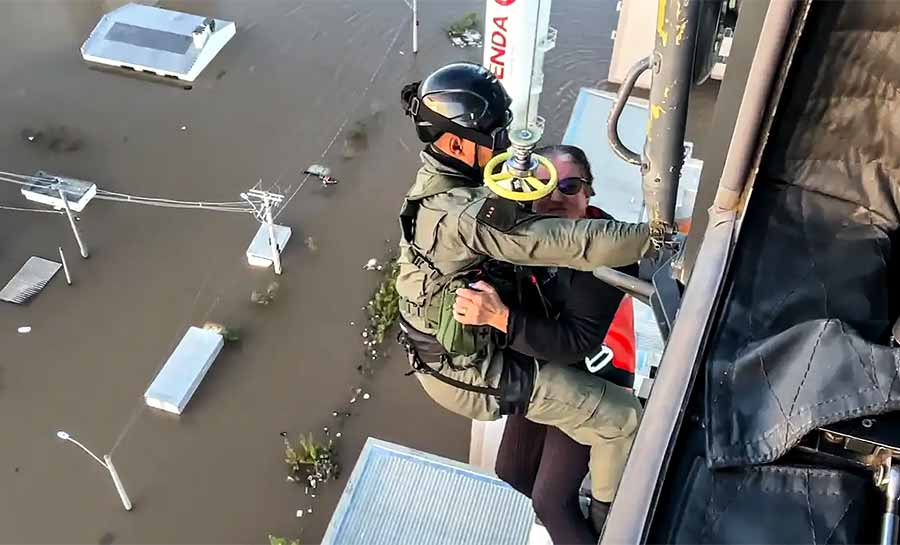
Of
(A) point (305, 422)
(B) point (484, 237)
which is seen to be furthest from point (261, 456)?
(B) point (484, 237)

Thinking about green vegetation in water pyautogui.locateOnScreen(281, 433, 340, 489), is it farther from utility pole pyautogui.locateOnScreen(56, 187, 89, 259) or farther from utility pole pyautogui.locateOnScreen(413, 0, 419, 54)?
utility pole pyautogui.locateOnScreen(413, 0, 419, 54)

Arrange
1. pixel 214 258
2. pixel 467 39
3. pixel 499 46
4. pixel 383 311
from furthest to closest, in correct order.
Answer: pixel 467 39, pixel 214 258, pixel 383 311, pixel 499 46

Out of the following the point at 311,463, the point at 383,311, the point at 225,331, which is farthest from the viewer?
the point at 383,311

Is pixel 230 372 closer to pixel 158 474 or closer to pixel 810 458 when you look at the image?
pixel 158 474

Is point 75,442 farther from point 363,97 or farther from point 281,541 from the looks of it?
point 363,97

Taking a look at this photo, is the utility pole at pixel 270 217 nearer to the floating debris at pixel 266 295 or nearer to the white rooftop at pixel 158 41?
the floating debris at pixel 266 295

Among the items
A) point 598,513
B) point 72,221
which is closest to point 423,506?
point 598,513

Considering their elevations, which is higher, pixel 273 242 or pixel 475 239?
pixel 475 239
